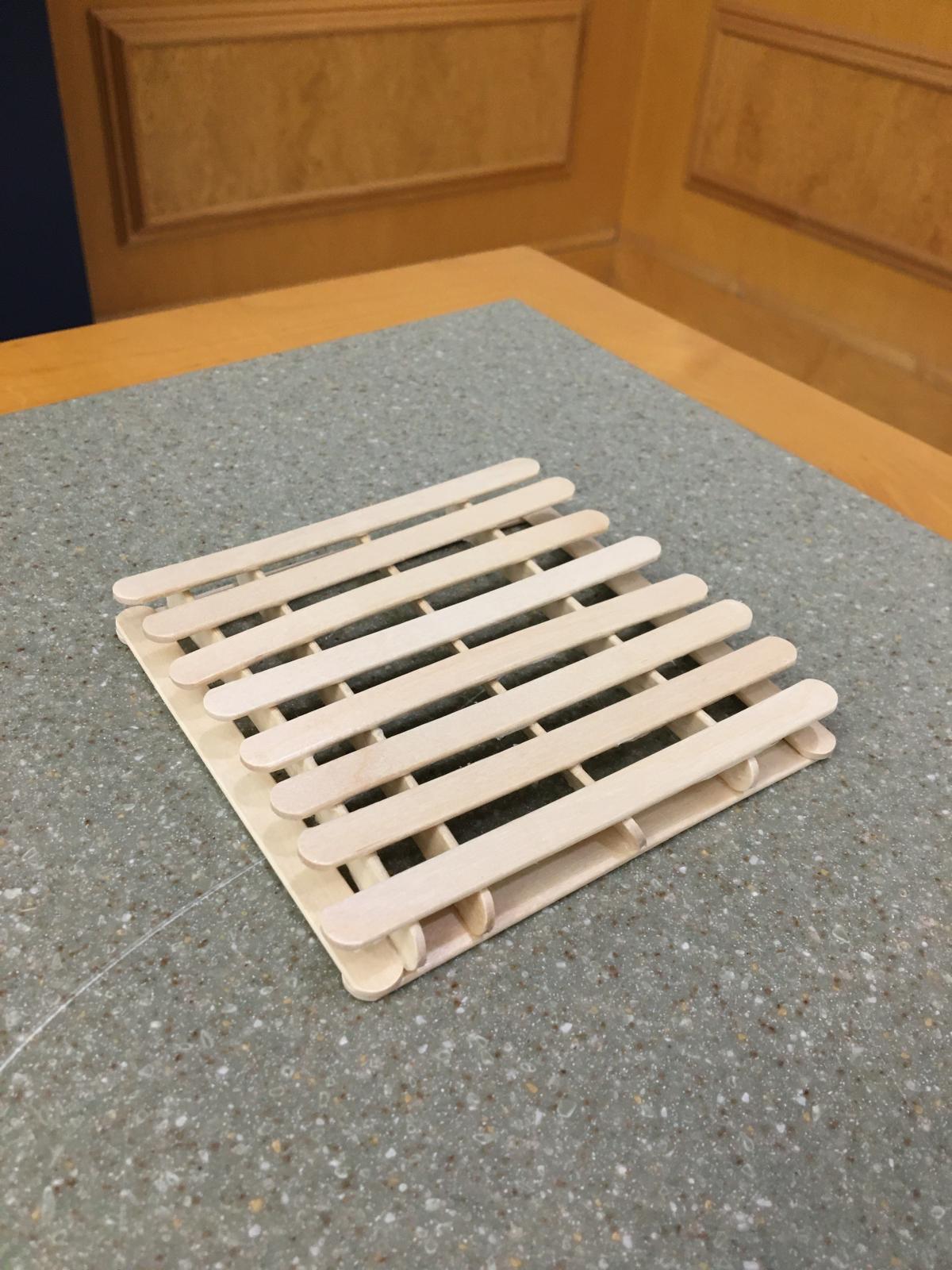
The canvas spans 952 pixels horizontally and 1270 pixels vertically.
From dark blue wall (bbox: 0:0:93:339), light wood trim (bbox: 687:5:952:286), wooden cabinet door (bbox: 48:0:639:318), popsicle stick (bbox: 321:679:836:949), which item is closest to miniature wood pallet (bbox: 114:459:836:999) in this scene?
popsicle stick (bbox: 321:679:836:949)

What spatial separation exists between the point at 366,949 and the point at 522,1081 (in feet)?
0.40

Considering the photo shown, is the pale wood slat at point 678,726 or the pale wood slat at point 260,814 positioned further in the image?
the pale wood slat at point 678,726

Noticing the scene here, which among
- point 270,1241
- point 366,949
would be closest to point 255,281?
point 366,949

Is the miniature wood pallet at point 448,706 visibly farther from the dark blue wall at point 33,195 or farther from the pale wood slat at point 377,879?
the dark blue wall at point 33,195

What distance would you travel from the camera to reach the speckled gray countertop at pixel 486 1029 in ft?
1.72

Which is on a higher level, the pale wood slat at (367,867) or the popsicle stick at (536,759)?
the popsicle stick at (536,759)

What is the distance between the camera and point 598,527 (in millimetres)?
979

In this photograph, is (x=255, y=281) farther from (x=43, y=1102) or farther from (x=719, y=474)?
(x=43, y=1102)

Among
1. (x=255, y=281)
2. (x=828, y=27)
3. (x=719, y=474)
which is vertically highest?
(x=828, y=27)

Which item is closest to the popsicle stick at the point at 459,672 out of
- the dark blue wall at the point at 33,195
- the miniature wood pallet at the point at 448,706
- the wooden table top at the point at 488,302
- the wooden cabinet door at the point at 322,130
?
the miniature wood pallet at the point at 448,706

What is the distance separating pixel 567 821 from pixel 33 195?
165cm

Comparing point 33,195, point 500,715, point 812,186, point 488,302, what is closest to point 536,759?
point 500,715

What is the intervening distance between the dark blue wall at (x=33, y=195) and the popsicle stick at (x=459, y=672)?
4.64ft

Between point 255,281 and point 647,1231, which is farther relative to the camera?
point 255,281
